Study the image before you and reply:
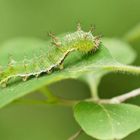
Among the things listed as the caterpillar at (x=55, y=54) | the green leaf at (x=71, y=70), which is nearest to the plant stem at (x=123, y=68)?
the green leaf at (x=71, y=70)

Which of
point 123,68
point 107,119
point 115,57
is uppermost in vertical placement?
point 123,68

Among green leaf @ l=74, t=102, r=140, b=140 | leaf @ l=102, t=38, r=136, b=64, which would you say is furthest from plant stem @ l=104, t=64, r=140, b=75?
leaf @ l=102, t=38, r=136, b=64

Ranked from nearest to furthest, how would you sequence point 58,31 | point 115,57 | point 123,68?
1. point 123,68
2. point 115,57
3. point 58,31

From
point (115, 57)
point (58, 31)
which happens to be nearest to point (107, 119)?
point (115, 57)

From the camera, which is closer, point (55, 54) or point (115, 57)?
point (55, 54)

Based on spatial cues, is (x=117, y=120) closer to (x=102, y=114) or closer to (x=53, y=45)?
(x=102, y=114)

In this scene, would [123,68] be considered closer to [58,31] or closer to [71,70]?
[71,70]
